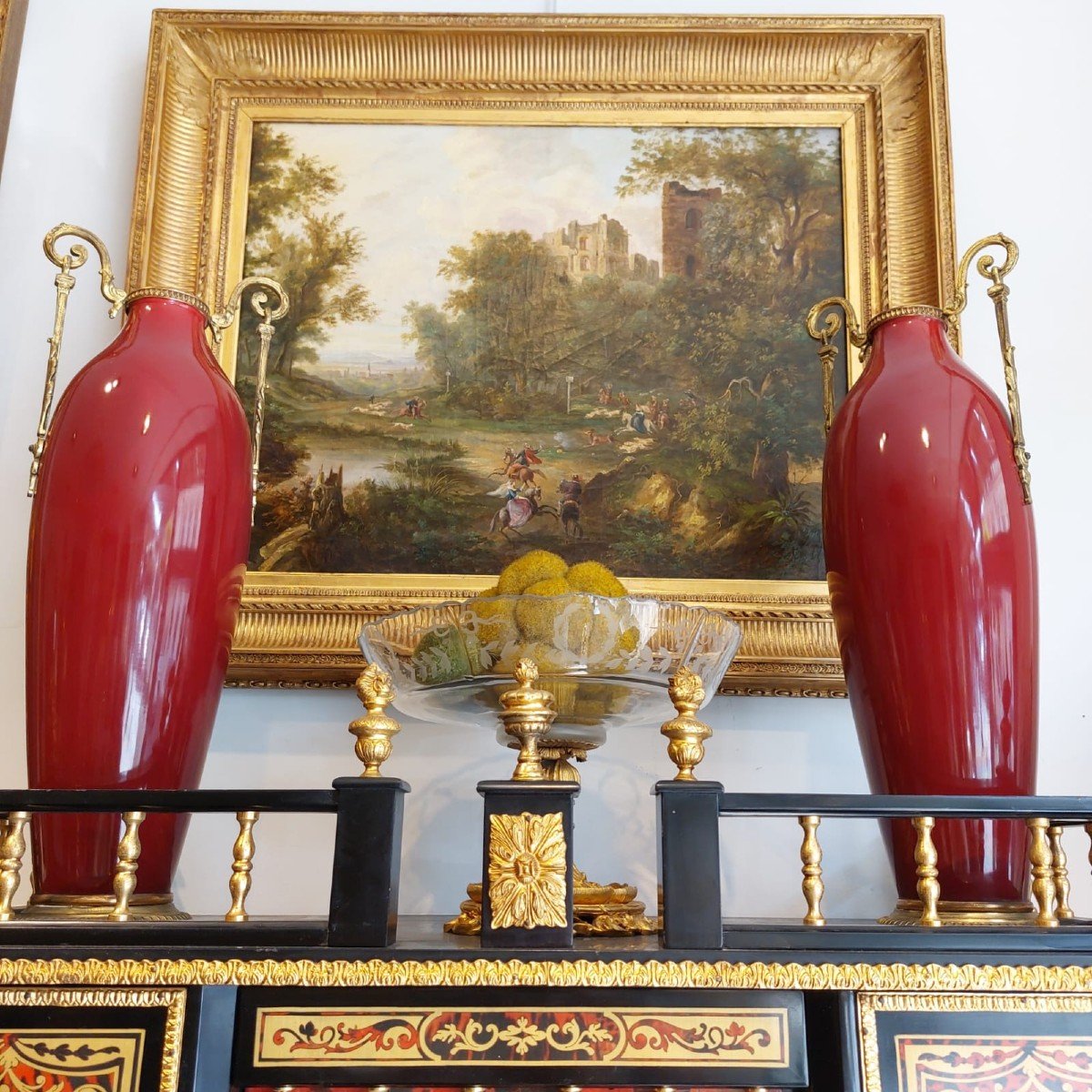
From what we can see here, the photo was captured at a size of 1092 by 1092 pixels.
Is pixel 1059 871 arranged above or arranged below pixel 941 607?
below

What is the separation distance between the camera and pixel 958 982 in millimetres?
760

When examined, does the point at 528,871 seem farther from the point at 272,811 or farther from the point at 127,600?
the point at 127,600

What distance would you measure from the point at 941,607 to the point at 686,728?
10.2 inches

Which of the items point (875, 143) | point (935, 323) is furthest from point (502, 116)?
point (935, 323)

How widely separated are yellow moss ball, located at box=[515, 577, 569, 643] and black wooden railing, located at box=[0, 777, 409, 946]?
171 mm

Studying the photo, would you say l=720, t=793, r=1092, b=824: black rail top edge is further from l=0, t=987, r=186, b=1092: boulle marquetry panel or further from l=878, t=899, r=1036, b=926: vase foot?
l=0, t=987, r=186, b=1092: boulle marquetry panel

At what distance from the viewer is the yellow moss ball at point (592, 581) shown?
932 mm

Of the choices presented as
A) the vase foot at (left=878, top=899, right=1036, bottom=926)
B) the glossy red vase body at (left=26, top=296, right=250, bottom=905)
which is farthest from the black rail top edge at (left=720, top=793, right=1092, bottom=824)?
the glossy red vase body at (left=26, top=296, right=250, bottom=905)

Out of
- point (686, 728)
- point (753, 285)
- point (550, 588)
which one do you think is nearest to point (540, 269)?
point (753, 285)

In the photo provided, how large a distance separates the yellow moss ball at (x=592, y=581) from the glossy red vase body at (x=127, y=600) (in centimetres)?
31

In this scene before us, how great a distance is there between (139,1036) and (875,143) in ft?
4.25

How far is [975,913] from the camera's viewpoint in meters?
0.88

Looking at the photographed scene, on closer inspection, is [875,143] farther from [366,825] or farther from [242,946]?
[242,946]

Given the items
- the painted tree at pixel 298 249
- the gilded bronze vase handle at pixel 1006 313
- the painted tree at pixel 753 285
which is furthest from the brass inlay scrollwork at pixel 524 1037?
the painted tree at pixel 298 249
